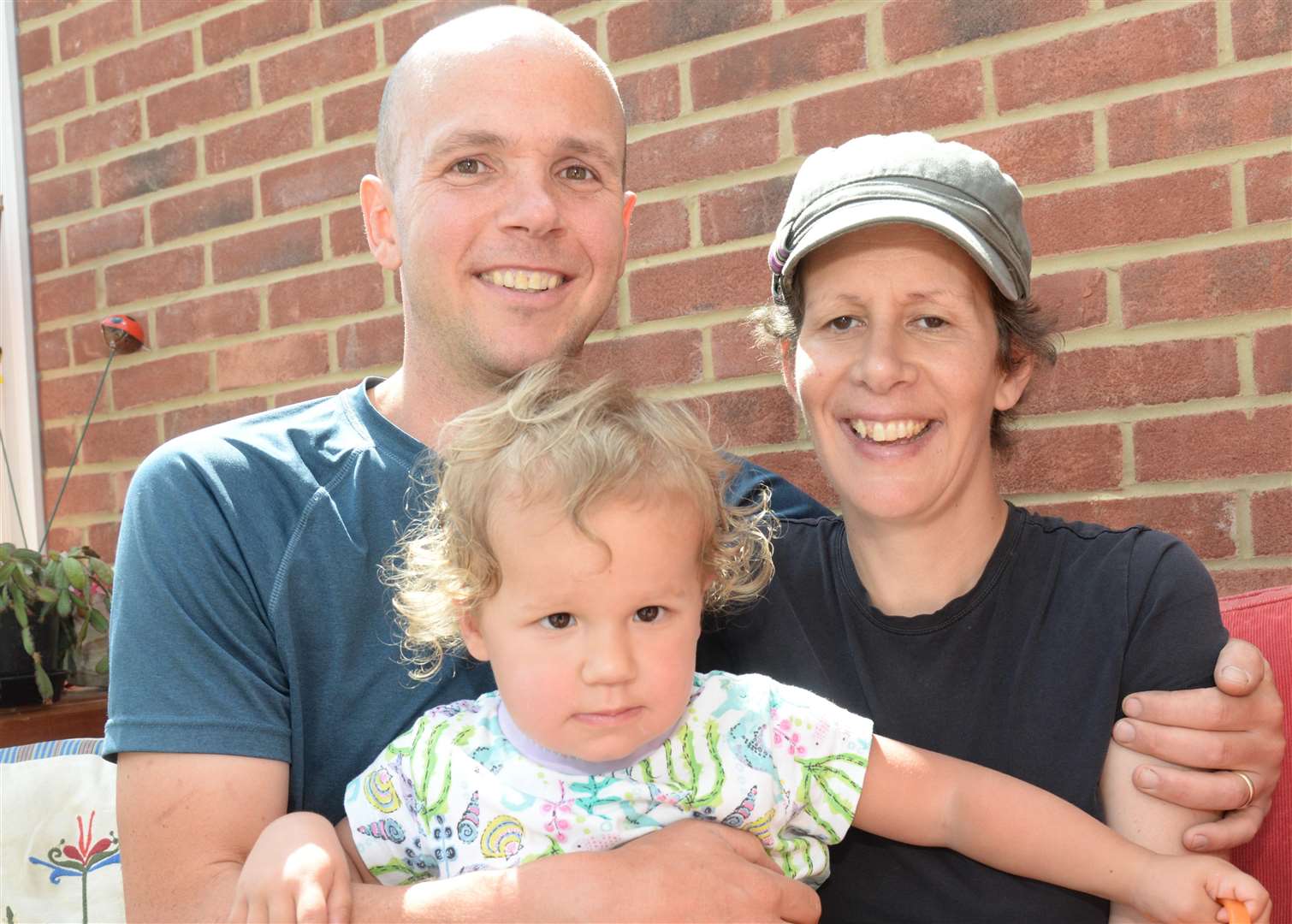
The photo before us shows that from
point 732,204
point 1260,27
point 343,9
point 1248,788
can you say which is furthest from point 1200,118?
point 343,9

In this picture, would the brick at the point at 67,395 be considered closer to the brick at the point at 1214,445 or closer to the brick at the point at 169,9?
the brick at the point at 169,9

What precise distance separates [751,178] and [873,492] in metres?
0.99

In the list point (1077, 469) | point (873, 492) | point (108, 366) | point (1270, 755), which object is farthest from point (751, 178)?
point (108, 366)

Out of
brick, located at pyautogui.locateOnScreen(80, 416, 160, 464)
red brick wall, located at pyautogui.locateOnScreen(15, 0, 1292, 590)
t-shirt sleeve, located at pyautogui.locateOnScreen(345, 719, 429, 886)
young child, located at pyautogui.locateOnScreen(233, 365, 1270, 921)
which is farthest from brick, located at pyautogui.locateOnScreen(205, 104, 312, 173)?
t-shirt sleeve, located at pyautogui.locateOnScreen(345, 719, 429, 886)

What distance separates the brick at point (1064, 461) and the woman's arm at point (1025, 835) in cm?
75

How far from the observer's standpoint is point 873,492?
5.68 feet

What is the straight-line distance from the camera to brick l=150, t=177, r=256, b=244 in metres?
3.22

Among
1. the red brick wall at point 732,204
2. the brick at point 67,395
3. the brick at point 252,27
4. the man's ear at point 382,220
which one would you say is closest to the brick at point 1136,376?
the red brick wall at point 732,204

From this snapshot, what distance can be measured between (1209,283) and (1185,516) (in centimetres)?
38

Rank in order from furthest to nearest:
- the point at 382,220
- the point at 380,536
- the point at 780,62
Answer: the point at 780,62 < the point at 382,220 < the point at 380,536

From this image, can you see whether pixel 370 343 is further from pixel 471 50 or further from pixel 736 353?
pixel 471 50

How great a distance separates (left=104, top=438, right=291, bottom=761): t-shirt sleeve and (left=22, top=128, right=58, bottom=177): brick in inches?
89.5

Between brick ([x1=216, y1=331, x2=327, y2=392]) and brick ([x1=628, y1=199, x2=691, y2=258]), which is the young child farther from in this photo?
brick ([x1=216, y1=331, x2=327, y2=392])

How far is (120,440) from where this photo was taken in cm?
346
